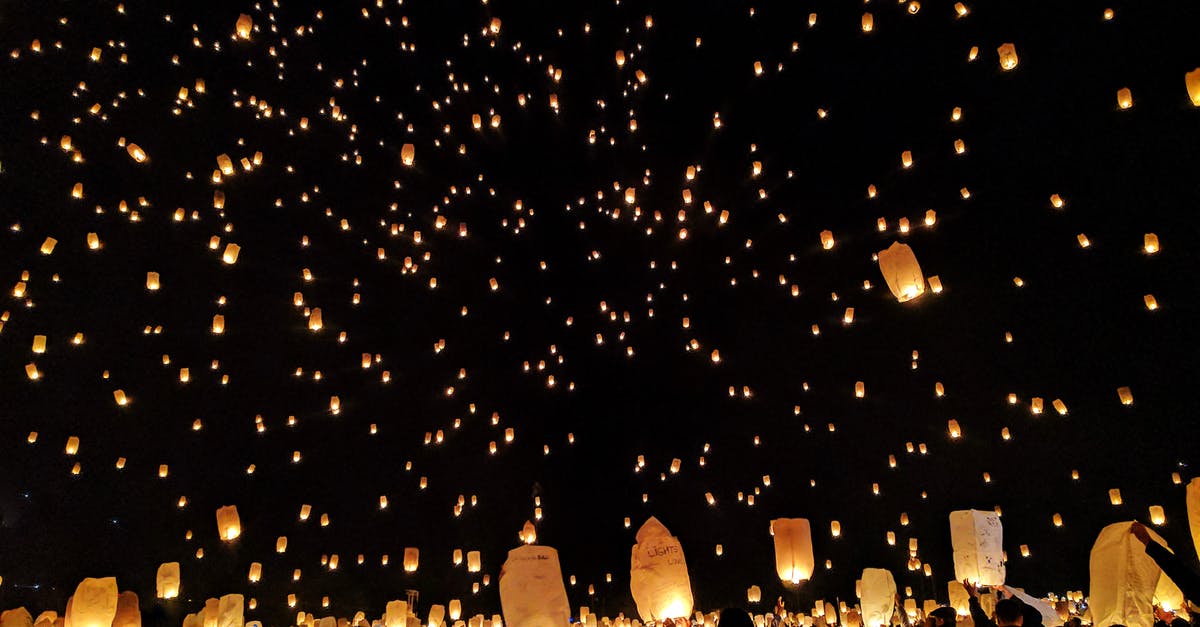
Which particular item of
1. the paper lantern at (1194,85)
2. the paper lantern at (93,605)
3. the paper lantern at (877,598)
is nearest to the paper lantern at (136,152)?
the paper lantern at (93,605)

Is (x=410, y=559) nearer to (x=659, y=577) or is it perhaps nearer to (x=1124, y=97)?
(x=659, y=577)

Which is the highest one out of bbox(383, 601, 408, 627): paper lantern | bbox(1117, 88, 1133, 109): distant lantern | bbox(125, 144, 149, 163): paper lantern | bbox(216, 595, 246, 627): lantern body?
bbox(125, 144, 149, 163): paper lantern

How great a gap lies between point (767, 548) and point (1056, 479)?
463cm

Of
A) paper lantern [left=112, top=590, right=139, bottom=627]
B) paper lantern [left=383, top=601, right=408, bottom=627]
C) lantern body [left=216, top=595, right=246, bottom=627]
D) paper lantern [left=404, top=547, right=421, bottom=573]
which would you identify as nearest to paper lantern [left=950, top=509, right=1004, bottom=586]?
paper lantern [left=383, top=601, right=408, bottom=627]

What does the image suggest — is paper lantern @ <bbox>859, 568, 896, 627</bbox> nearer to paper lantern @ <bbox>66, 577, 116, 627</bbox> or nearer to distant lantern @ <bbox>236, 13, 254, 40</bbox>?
paper lantern @ <bbox>66, 577, 116, 627</bbox>

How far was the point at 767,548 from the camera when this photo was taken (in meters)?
12.2

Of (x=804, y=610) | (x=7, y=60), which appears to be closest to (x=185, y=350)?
(x=7, y=60)

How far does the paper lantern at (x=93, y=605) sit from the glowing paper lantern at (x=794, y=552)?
5.27 metres

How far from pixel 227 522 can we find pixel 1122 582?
8.09 metres

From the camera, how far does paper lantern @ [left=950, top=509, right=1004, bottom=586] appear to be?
585 centimetres

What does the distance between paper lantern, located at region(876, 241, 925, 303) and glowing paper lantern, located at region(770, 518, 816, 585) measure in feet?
7.48

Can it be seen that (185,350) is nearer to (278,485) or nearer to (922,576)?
(278,485)

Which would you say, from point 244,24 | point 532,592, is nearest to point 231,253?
point 244,24

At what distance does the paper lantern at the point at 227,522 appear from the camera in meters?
7.97
